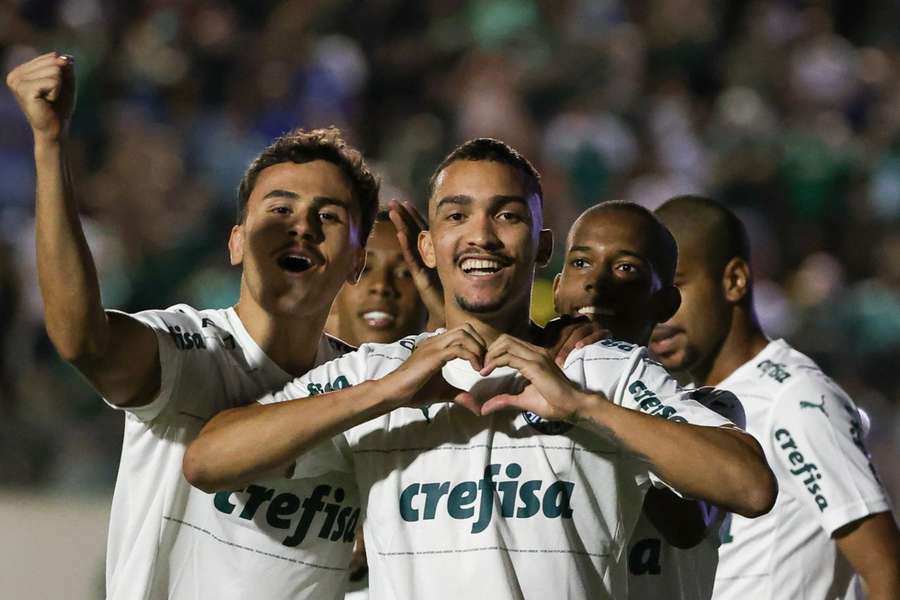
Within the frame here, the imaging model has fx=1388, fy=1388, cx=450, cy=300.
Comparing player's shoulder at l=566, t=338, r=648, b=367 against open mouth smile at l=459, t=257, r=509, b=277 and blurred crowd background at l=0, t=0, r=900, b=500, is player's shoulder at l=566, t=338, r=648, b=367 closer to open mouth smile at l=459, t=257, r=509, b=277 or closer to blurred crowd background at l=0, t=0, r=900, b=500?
open mouth smile at l=459, t=257, r=509, b=277

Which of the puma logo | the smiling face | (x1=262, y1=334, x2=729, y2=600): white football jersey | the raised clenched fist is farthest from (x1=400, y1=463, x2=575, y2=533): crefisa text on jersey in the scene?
the puma logo

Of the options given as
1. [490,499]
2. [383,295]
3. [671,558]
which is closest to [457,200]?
[490,499]

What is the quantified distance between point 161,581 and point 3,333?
5357 mm

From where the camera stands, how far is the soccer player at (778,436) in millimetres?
4324

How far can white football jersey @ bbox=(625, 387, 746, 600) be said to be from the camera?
354 centimetres

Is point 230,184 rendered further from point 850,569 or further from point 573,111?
point 850,569

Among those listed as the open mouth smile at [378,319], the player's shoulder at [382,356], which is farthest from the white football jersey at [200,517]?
the open mouth smile at [378,319]

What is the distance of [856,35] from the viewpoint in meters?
11.9

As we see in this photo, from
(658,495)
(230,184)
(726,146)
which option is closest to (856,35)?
(726,146)

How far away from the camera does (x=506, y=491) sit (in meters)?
3.17

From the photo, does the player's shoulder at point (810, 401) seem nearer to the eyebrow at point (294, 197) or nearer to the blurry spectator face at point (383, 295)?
the blurry spectator face at point (383, 295)

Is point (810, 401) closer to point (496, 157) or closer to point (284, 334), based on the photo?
point (496, 157)

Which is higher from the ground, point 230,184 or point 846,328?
point 230,184

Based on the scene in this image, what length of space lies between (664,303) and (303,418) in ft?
4.58
